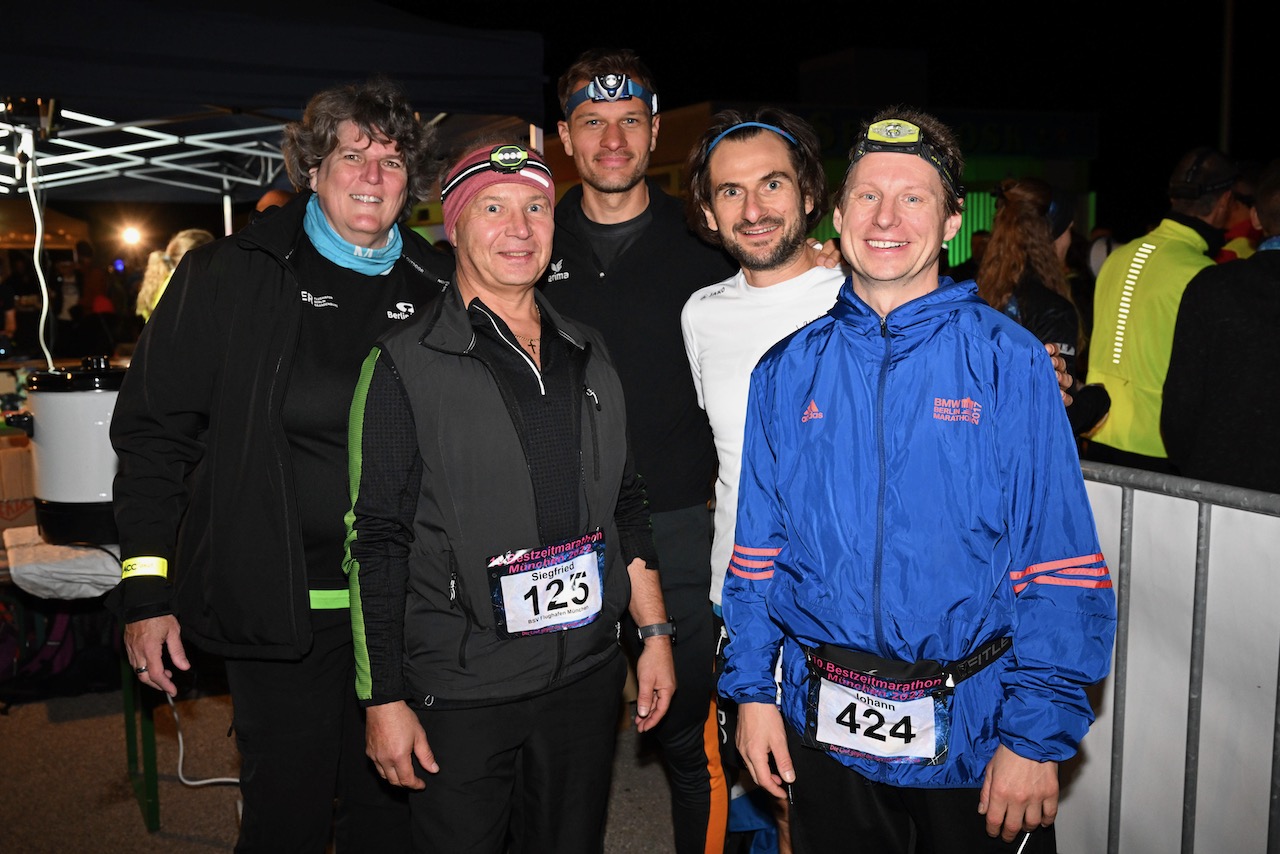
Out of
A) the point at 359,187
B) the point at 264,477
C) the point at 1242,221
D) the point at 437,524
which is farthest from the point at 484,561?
the point at 1242,221

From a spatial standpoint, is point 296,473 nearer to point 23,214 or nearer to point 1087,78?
point 23,214

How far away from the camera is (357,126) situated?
2703mm

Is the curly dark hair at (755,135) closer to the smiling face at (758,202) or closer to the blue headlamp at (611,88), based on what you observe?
the smiling face at (758,202)

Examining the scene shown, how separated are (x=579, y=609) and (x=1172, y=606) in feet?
5.65

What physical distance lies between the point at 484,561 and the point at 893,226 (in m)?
1.16

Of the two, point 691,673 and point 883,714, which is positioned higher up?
point 883,714

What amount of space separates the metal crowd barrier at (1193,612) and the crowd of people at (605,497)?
316mm

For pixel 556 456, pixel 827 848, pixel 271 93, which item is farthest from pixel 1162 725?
pixel 271 93

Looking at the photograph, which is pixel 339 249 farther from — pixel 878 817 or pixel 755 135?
pixel 878 817

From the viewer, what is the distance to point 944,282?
6.86ft

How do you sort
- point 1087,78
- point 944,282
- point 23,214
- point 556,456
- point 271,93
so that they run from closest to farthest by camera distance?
point 944,282 → point 556,456 → point 271,93 → point 23,214 → point 1087,78

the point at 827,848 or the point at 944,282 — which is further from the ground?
the point at 944,282

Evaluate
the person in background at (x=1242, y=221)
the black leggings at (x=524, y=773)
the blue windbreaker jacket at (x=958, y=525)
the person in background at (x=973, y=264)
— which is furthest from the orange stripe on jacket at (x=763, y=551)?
the person in background at (x=973, y=264)

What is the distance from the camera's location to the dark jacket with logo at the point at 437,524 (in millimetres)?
2188
